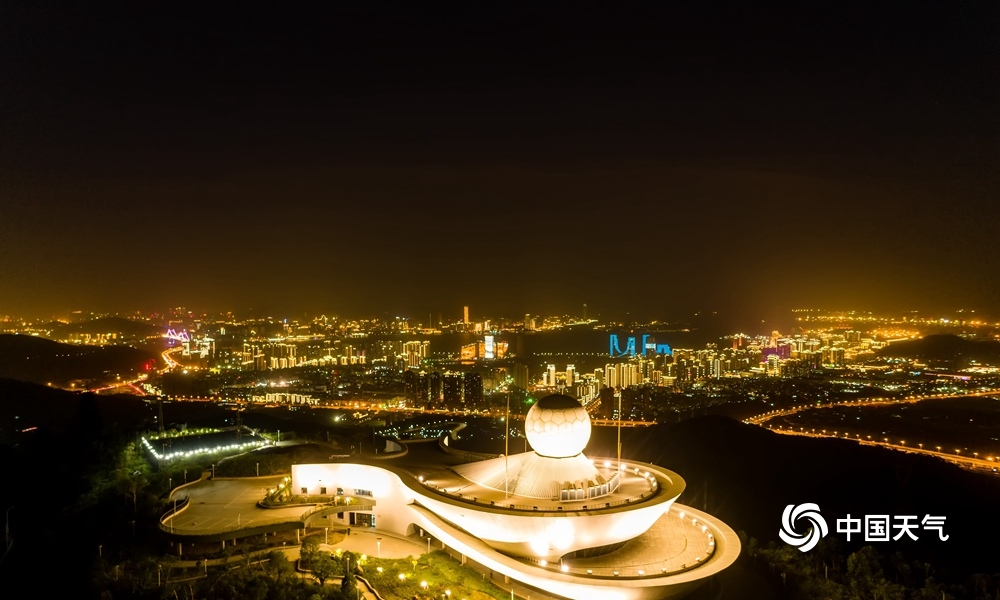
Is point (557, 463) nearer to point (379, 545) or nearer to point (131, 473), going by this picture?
point (379, 545)

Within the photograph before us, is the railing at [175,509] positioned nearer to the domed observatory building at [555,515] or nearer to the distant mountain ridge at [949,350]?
the domed observatory building at [555,515]

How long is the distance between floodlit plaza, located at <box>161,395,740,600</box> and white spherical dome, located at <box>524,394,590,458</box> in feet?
0.11

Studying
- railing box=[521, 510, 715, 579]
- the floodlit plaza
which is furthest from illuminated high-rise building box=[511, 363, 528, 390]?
railing box=[521, 510, 715, 579]

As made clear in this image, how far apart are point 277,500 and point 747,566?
1583 centimetres

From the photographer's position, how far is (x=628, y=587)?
51.3 ft

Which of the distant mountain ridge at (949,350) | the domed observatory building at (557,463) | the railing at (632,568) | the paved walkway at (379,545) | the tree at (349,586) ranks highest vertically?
the domed observatory building at (557,463)

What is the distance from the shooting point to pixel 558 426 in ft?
61.6

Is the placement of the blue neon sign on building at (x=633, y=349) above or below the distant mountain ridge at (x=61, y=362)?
below

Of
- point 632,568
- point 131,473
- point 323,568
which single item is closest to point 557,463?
point 632,568

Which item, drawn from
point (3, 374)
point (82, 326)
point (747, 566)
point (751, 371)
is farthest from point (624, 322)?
point (747, 566)

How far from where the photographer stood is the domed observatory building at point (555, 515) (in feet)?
54.2

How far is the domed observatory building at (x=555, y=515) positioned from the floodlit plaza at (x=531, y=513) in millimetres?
34

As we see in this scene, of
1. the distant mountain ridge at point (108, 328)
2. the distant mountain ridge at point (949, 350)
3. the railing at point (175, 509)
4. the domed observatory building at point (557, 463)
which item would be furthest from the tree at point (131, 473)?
the distant mountain ridge at point (949, 350)

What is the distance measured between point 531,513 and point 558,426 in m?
2.90
